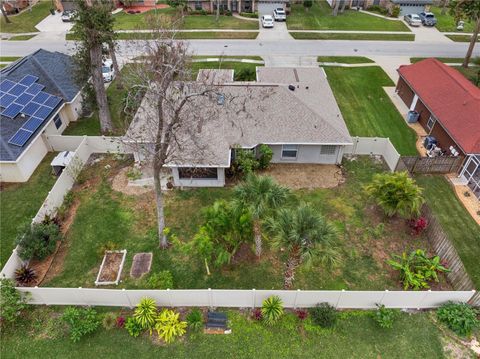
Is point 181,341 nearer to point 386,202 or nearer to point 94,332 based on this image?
point 94,332

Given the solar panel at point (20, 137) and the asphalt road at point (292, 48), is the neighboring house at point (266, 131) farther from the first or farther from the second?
the asphalt road at point (292, 48)

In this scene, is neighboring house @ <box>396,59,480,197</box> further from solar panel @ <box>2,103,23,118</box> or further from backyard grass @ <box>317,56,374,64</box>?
solar panel @ <box>2,103,23,118</box>

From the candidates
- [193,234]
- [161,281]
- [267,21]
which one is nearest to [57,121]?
[193,234]

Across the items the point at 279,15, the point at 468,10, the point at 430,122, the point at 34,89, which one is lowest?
the point at 430,122

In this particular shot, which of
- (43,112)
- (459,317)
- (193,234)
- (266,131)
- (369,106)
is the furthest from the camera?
(369,106)

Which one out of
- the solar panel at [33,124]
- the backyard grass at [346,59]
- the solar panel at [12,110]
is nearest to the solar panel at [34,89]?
the solar panel at [12,110]

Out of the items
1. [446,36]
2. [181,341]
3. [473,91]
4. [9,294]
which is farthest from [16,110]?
[446,36]

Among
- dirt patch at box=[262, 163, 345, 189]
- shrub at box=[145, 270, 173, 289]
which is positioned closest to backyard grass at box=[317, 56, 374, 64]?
dirt patch at box=[262, 163, 345, 189]

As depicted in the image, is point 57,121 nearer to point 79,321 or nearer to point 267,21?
point 79,321
